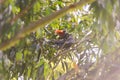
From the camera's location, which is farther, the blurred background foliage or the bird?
the bird

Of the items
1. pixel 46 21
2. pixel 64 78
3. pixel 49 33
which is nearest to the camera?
pixel 46 21

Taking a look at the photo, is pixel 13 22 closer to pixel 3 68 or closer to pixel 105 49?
pixel 3 68

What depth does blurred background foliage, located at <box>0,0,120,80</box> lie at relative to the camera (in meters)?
1.40

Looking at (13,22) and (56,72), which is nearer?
(13,22)

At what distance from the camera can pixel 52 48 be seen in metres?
2.25

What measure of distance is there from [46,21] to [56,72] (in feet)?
4.48

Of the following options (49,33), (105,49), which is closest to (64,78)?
(49,33)

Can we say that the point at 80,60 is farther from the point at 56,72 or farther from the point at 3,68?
the point at 3,68

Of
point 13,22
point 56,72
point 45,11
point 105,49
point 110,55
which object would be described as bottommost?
point 56,72

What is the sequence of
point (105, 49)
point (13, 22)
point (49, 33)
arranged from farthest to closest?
point (49, 33) < point (105, 49) < point (13, 22)

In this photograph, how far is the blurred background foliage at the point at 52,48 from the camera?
1.40 meters

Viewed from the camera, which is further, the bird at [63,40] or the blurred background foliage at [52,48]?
the bird at [63,40]

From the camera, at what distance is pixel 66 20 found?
2.33 meters

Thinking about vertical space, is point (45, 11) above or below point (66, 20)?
above
